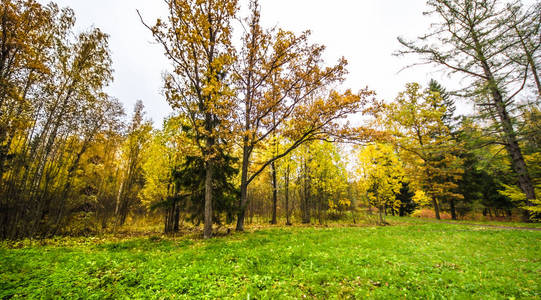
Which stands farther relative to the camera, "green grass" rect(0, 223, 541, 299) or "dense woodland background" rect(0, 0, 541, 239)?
"dense woodland background" rect(0, 0, 541, 239)

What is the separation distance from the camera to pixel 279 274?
17.1 feet

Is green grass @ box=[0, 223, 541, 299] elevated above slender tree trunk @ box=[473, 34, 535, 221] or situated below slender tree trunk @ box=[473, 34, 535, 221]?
below

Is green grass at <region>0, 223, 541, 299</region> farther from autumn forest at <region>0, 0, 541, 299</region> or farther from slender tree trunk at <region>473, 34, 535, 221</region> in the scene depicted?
slender tree trunk at <region>473, 34, 535, 221</region>

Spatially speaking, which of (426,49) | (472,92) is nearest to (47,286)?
(426,49)

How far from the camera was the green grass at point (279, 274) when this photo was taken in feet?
13.8

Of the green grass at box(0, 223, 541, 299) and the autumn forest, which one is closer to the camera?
the green grass at box(0, 223, 541, 299)

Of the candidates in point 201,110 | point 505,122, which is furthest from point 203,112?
point 505,122

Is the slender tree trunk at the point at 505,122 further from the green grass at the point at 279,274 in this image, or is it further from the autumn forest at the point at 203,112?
the green grass at the point at 279,274

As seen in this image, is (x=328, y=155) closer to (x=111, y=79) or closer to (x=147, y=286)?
(x=147, y=286)

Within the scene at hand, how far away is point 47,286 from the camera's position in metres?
4.29

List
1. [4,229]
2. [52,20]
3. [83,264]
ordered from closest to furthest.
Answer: [83,264] → [52,20] → [4,229]

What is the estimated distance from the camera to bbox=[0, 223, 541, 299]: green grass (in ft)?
13.8

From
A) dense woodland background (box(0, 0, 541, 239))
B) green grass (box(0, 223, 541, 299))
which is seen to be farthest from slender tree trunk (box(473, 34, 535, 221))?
green grass (box(0, 223, 541, 299))

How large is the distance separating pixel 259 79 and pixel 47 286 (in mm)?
12695
